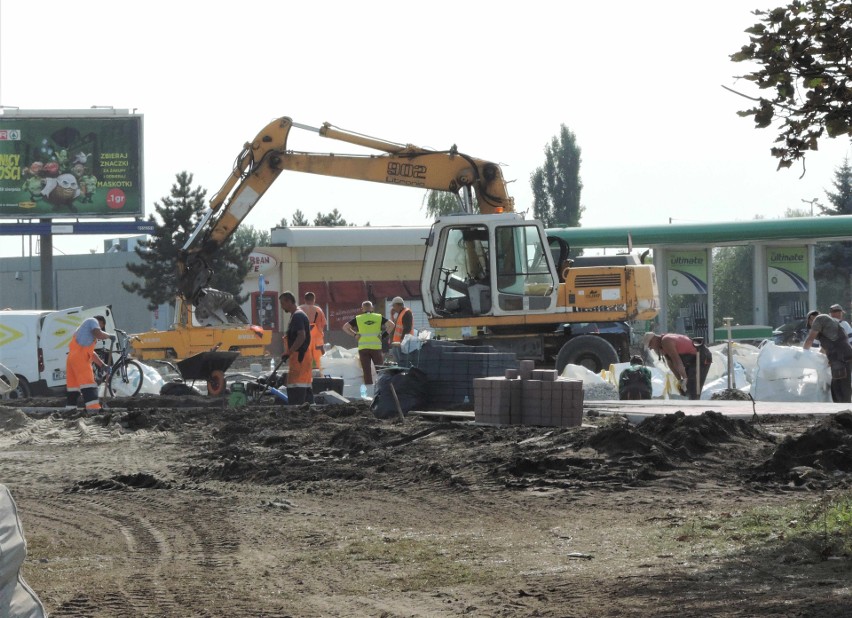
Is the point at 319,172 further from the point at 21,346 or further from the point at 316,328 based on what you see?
the point at 21,346

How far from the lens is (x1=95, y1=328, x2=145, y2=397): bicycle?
2261 centimetres

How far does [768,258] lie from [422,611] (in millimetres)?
39141

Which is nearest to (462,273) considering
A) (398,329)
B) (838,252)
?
(398,329)

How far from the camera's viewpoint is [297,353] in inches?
682

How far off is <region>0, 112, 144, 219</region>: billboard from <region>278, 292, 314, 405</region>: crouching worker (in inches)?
1244

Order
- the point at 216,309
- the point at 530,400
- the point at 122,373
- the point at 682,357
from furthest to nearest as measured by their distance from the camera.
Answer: the point at 216,309
the point at 122,373
the point at 682,357
the point at 530,400

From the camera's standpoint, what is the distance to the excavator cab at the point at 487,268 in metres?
21.2

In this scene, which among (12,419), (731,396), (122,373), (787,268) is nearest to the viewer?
(12,419)

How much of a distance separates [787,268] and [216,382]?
27.8 meters

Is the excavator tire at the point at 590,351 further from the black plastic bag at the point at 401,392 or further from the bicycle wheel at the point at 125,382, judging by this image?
the bicycle wheel at the point at 125,382

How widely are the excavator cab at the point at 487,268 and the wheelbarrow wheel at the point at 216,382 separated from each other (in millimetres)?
3674

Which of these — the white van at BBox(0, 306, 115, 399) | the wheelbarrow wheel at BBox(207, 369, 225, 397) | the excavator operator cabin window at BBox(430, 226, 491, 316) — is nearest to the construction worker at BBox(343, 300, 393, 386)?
the excavator operator cabin window at BBox(430, 226, 491, 316)

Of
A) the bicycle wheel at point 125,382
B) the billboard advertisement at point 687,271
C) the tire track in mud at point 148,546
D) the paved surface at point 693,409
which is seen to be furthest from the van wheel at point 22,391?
the billboard advertisement at point 687,271

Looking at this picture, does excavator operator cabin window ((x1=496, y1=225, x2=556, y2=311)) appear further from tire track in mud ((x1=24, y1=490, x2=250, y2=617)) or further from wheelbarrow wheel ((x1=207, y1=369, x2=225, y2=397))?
tire track in mud ((x1=24, y1=490, x2=250, y2=617))
